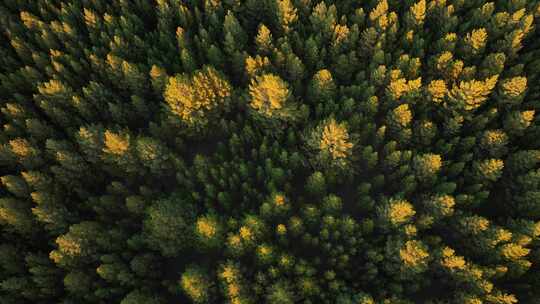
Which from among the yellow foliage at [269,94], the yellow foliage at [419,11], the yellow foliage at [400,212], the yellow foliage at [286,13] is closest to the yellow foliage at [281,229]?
the yellow foliage at [400,212]

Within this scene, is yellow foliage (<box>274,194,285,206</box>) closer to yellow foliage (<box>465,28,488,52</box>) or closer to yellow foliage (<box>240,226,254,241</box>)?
yellow foliage (<box>240,226,254,241</box>)

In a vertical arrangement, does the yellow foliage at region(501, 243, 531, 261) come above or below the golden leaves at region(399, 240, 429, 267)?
above

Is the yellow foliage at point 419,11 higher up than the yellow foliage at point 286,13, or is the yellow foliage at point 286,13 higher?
the yellow foliage at point 419,11

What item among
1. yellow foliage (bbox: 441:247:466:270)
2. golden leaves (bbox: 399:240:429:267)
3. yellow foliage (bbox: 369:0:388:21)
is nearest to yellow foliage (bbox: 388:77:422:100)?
yellow foliage (bbox: 369:0:388:21)

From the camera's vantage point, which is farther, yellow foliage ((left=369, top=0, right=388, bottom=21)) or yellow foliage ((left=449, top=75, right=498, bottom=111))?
yellow foliage ((left=369, top=0, right=388, bottom=21))

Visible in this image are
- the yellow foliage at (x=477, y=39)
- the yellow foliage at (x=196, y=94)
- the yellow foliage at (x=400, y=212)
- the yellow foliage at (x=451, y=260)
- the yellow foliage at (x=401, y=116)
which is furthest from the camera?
the yellow foliage at (x=477, y=39)

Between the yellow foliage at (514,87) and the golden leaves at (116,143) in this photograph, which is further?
the yellow foliage at (514,87)

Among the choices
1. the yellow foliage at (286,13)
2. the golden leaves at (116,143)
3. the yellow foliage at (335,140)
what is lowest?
the golden leaves at (116,143)

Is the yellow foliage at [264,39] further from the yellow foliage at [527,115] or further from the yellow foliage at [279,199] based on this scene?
the yellow foliage at [527,115]

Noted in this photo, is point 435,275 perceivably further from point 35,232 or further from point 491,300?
point 35,232
